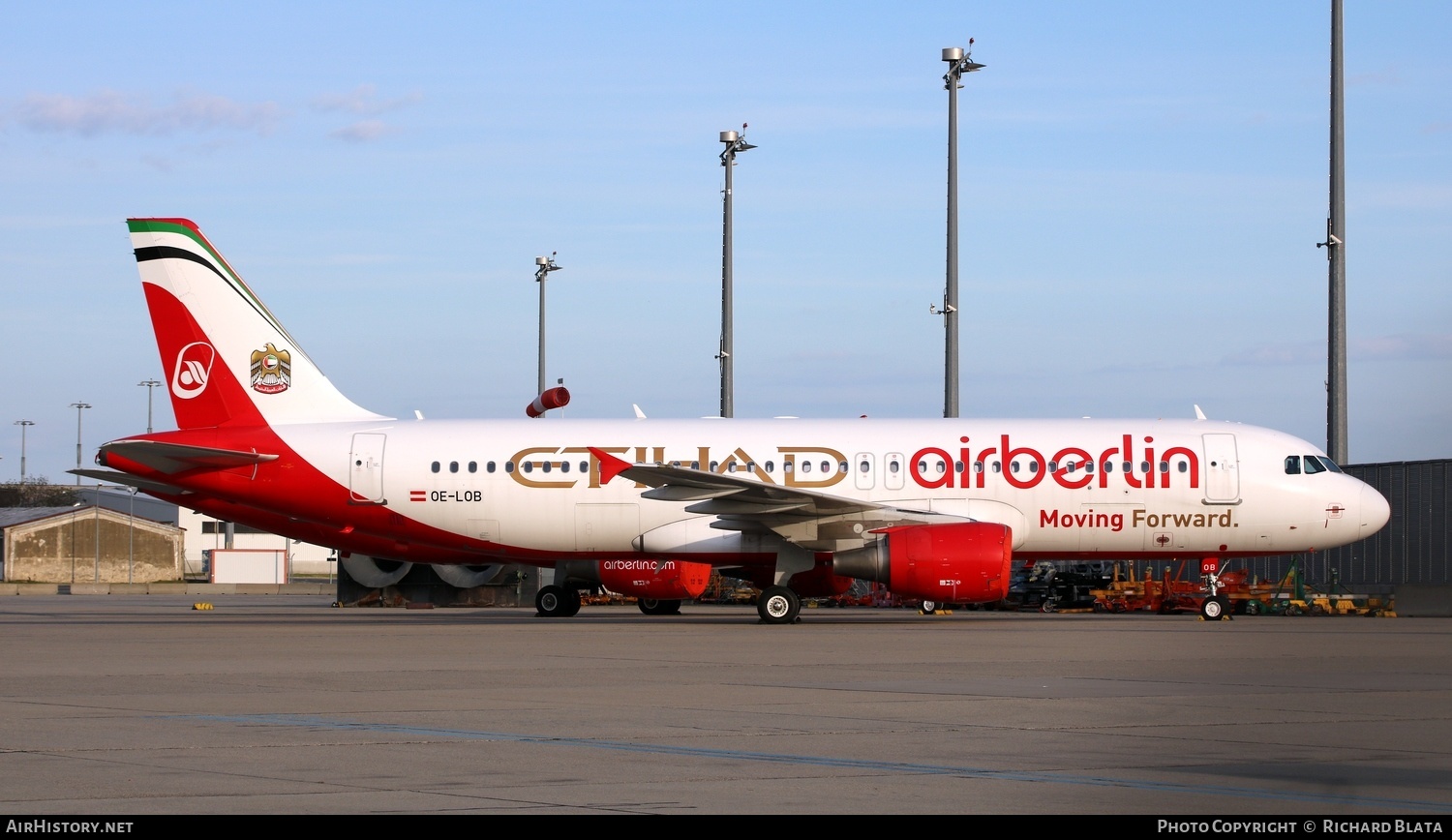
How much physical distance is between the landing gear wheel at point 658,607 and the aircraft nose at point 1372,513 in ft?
47.9

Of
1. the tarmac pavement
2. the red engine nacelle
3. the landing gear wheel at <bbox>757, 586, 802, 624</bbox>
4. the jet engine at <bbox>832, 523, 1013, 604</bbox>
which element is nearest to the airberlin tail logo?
the red engine nacelle

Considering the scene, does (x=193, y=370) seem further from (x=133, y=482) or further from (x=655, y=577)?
(x=655, y=577)

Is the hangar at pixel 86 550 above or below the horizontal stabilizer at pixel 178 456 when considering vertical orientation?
below

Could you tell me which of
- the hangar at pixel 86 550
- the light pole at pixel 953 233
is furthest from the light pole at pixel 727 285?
the hangar at pixel 86 550

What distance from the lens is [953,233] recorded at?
39.9m

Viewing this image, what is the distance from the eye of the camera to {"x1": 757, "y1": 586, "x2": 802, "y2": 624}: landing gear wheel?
97.0ft

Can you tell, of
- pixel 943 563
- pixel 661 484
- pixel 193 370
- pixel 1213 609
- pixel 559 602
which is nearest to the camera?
pixel 943 563

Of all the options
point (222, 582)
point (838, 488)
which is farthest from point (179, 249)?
point (222, 582)

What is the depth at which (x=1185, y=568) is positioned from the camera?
41.9 metres

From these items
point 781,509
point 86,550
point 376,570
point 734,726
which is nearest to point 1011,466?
point 781,509

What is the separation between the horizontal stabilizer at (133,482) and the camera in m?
30.1

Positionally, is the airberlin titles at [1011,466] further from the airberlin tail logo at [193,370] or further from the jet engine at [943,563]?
the airberlin tail logo at [193,370]

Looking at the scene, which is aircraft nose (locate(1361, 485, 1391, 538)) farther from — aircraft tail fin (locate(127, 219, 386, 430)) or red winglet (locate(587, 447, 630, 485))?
aircraft tail fin (locate(127, 219, 386, 430))

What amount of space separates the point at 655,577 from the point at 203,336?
31.9ft
